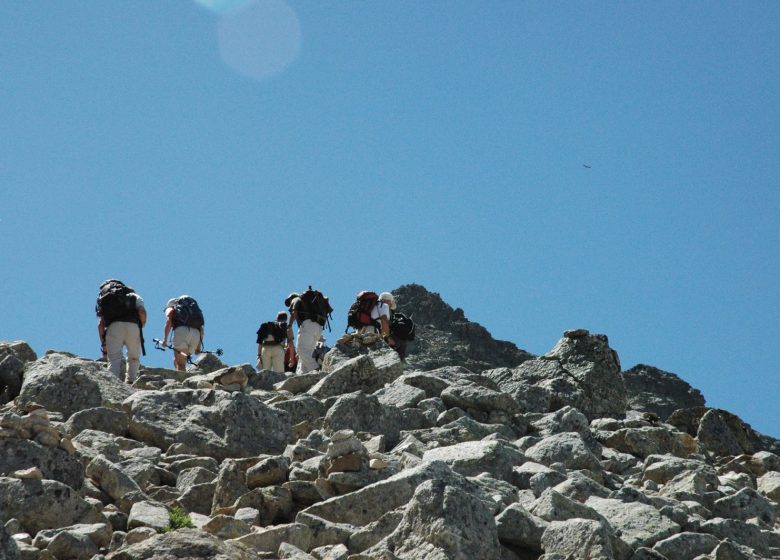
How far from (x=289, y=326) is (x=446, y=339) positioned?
19.9 meters

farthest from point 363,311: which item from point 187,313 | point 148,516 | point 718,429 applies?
point 148,516

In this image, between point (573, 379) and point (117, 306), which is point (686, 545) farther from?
point (117, 306)

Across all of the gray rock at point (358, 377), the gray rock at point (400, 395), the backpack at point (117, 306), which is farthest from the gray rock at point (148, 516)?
the backpack at point (117, 306)

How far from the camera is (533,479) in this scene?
502 inches

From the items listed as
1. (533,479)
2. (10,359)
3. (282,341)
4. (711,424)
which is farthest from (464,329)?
(533,479)

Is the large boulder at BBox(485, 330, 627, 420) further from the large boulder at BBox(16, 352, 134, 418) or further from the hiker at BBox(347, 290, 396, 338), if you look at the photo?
the large boulder at BBox(16, 352, 134, 418)

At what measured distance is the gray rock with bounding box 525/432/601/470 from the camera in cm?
1449

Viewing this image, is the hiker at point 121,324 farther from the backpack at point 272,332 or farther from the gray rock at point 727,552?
the gray rock at point 727,552

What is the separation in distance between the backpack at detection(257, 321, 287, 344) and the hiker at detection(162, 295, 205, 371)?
7.52 ft

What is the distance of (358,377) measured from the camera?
18.4 metres

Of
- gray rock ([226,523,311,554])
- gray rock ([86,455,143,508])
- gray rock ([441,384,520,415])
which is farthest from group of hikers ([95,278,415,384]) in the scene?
gray rock ([226,523,311,554])

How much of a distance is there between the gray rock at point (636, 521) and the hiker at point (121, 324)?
34.2 ft

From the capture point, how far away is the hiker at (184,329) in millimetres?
24625

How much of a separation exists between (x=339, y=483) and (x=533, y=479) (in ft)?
8.41
